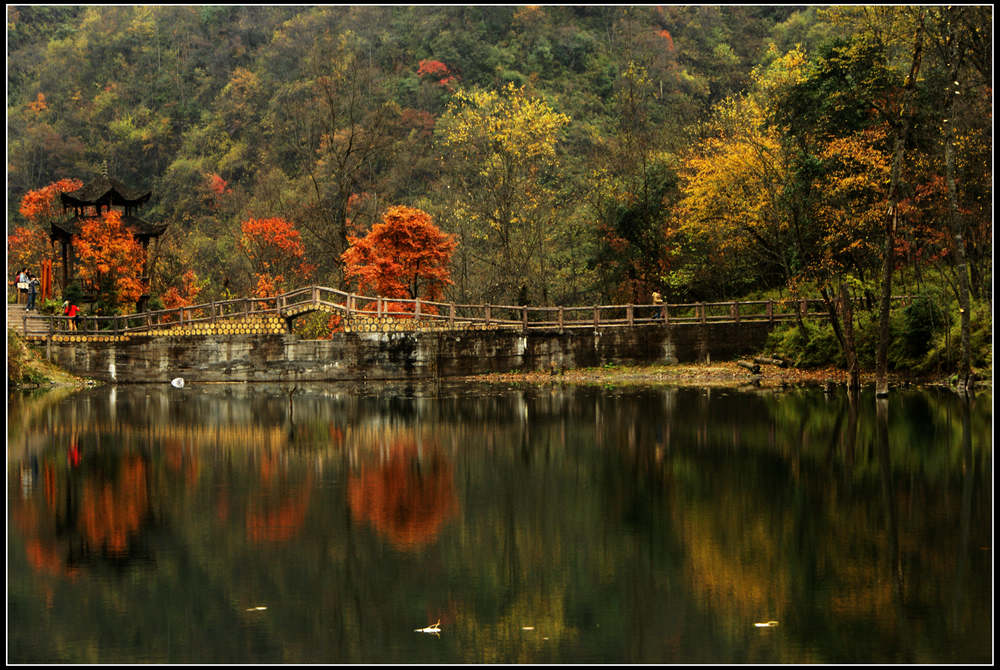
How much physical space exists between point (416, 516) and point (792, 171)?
2707 cm

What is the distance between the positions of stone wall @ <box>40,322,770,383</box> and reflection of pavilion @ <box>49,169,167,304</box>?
6.54 meters

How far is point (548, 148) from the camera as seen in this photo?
54.0m

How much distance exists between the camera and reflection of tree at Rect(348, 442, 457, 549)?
1424cm

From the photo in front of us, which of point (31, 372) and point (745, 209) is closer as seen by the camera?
point (745, 209)

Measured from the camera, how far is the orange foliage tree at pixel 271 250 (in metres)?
56.8

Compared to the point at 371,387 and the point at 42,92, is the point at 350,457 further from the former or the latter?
the point at 42,92

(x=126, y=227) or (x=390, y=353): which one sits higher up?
(x=126, y=227)

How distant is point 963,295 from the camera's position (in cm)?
2781

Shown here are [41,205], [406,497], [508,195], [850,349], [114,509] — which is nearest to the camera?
[114,509]

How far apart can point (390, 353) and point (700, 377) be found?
438 inches

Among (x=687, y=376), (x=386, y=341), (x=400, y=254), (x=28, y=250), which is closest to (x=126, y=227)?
(x=400, y=254)

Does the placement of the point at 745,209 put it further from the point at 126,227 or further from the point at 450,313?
the point at 126,227

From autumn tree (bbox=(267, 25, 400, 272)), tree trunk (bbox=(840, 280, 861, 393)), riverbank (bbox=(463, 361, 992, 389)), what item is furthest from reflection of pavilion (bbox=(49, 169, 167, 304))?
tree trunk (bbox=(840, 280, 861, 393))

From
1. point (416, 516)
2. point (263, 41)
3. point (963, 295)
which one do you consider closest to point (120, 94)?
point (263, 41)
